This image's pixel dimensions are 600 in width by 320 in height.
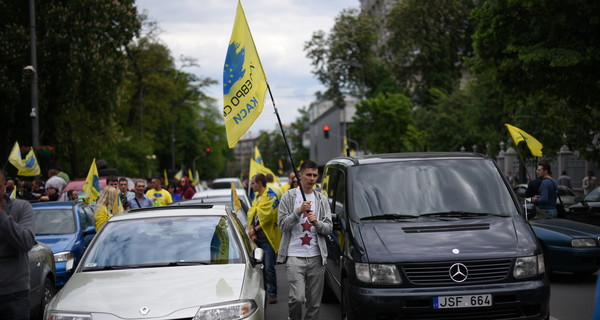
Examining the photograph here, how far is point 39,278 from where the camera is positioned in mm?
8297

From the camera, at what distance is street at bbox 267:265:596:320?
28.1 ft

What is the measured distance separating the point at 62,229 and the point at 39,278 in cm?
393

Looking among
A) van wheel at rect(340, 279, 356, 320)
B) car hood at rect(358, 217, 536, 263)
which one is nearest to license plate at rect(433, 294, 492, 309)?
car hood at rect(358, 217, 536, 263)

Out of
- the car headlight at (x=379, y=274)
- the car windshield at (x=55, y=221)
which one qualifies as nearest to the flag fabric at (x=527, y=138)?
the car windshield at (x=55, y=221)

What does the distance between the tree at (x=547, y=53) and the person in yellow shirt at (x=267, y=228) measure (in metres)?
10.0

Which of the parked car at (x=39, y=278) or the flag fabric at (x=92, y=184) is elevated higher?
the flag fabric at (x=92, y=184)

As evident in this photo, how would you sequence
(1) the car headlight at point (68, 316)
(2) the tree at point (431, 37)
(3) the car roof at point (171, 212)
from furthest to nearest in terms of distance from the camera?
1. (2) the tree at point (431, 37)
2. (3) the car roof at point (171, 212)
3. (1) the car headlight at point (68, 316)

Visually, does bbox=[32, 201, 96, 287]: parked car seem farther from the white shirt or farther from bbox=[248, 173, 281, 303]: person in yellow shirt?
the white shirt

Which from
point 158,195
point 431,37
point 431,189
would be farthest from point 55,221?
point 431,37

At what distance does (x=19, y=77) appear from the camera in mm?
28156

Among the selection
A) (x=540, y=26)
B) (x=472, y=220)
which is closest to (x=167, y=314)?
(x=472, y=220)

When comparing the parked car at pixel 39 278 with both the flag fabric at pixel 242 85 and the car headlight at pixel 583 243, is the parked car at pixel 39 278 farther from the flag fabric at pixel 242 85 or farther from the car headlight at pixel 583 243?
the car headlight at pixel 583 243

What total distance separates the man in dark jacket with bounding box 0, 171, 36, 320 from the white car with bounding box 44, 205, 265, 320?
0.31 m

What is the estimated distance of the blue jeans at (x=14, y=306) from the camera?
208 inches
